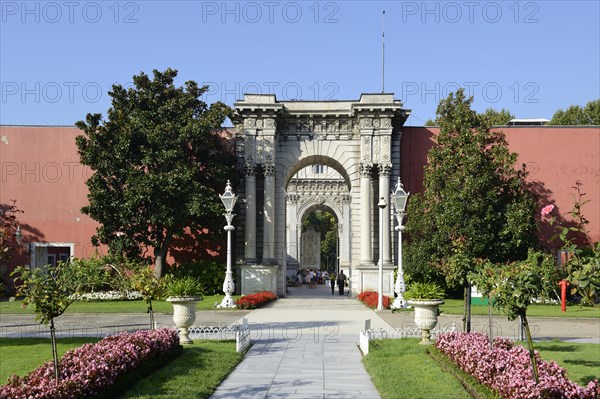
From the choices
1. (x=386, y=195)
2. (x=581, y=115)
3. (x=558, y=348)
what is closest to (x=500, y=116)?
(x=581, y=115)

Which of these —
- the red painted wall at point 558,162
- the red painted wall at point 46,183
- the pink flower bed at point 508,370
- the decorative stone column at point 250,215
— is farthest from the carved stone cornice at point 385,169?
the pink flower bed at point 508,370

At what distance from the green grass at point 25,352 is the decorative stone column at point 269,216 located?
17.7 m

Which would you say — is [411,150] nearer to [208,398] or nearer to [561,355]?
[561,355]

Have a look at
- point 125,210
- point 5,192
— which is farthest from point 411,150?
point 5,192

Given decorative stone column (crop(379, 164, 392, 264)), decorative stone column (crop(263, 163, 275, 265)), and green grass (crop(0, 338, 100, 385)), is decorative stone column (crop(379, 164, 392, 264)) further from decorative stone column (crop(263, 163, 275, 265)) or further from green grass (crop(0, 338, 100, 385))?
green grass (crop(0, 338, 100, 385))

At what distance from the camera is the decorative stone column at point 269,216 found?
109 ft

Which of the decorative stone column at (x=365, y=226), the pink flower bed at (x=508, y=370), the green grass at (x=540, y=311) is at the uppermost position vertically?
the decorative stone column at (x=365, y=226)

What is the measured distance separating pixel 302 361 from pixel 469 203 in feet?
60.1

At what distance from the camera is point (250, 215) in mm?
33438

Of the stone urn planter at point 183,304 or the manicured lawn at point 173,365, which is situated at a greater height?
the stone urn planter at point 183,304

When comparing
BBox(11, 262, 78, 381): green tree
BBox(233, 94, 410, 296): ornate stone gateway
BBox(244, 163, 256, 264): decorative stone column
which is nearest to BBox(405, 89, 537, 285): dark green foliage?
BBox(233, 94, 410, 296): ornate stone gateway

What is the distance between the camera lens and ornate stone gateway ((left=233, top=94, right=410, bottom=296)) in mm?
32969

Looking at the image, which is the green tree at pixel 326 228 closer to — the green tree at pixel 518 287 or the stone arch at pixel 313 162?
the stone arch at pixel 313 162

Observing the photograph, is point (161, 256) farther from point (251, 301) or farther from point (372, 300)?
point (372, 300)
